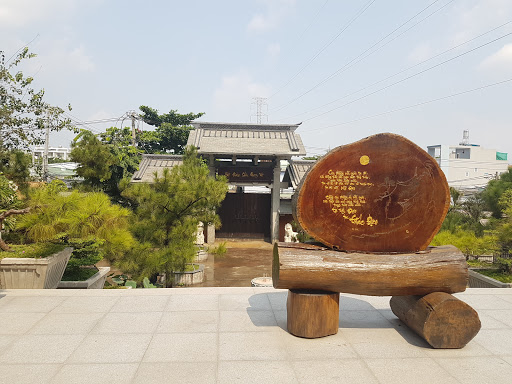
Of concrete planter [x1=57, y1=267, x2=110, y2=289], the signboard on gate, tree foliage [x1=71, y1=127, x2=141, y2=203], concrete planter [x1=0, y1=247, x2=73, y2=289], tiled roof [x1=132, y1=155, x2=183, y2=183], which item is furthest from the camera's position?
the signboard on gate

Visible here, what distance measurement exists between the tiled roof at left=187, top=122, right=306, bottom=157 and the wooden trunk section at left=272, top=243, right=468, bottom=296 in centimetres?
951

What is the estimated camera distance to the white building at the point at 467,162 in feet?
113

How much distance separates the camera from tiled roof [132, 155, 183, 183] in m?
13.3

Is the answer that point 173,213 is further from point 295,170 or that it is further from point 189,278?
point 295,170

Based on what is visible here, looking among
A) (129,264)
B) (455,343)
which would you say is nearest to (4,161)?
(129,264)

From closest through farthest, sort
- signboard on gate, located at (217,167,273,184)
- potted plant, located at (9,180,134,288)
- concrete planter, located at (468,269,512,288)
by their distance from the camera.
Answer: potted plant, located at (9,180,134,288), concrete planter, located at (468,269,512,288), signboard on gate, located at (217,167,273,184)

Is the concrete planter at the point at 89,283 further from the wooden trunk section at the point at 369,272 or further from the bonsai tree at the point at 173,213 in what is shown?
the wooden trunk section at the point at 369,272

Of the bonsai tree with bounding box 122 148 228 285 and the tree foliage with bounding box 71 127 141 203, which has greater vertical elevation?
the tree foliage with bounding box 71 127 141 203

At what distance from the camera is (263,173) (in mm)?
13492

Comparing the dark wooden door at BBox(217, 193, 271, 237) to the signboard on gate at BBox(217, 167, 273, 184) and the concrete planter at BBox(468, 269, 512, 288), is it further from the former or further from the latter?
the concrete planter at BBox(468, 269, 512, 288)

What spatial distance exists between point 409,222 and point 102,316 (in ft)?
9.29

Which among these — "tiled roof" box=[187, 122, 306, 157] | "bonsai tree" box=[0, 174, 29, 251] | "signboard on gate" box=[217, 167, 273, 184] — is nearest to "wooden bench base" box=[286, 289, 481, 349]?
"bonsai tree" box=[0, 174, 29, 251]

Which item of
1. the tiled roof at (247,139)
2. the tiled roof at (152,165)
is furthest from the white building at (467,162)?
the tiled roof at (152,165)

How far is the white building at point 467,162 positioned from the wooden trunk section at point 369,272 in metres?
33.9
